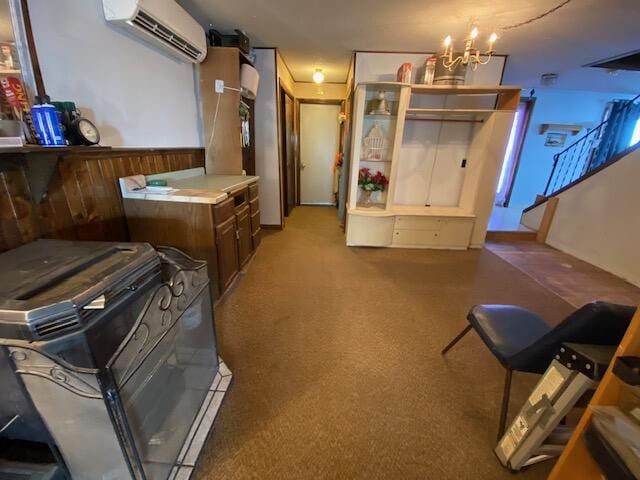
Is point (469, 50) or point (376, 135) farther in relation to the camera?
point (376, 135)

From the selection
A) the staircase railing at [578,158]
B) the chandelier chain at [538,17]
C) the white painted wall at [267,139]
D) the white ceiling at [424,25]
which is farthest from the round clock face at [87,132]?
the staircase railing at [578,158]

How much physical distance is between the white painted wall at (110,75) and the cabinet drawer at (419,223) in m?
2.63

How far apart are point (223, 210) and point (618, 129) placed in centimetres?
720

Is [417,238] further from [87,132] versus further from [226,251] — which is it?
[87,132]

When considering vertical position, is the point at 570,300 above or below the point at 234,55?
below

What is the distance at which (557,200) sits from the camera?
3846mm

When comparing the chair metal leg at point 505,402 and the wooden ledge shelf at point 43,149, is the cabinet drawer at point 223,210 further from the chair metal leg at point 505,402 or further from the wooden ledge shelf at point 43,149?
the chair metal leg at point 505,402

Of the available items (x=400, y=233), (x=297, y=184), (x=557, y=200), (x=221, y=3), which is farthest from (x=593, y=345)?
(x=297, y=184)

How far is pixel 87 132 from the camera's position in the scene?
1441 millimetres

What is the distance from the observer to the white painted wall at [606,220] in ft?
9.64

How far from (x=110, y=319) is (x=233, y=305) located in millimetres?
1335

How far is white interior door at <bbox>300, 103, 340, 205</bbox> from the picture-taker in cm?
544

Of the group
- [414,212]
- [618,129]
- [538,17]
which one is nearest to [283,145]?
[414,212]

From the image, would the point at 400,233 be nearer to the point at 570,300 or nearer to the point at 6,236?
the point at 570,300
